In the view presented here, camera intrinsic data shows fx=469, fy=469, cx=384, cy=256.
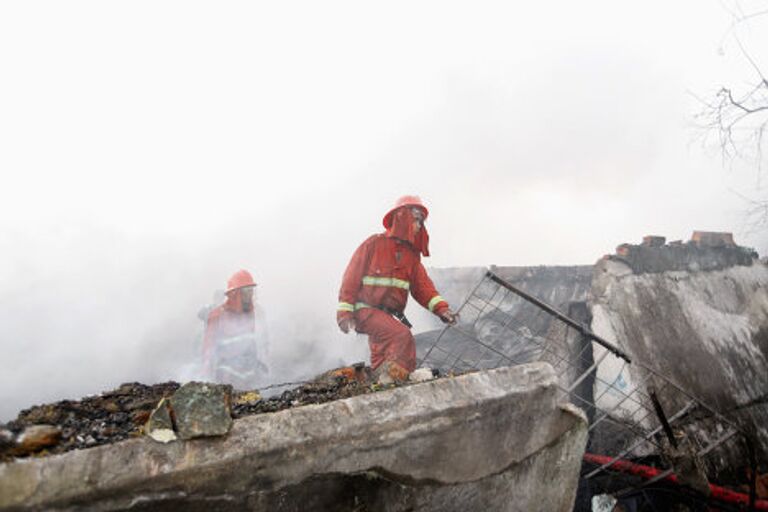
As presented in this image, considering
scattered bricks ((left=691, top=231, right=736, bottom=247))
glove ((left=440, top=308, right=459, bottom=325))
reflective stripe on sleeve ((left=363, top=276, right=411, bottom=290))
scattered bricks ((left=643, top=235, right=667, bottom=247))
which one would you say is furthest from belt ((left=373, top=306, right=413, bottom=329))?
scattered bricks ((left=691, top=231, right=736, bottom=247))

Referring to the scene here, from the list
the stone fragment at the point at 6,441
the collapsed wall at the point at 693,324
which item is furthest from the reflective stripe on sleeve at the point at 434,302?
the stone fragment at the point at 6,441

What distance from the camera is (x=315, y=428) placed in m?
2.16

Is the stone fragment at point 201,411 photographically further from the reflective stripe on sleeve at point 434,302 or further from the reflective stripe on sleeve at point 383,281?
the reflective stripe on sleeve at point 434,302

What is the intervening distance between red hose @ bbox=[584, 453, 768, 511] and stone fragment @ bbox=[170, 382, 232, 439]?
13.3 feet

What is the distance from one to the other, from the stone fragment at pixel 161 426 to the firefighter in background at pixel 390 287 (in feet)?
10.7

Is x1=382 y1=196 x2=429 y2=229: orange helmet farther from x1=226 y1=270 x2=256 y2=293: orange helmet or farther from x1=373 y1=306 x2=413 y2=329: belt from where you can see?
x1=226 y1=270 x2=256 y2=293: orange helmet

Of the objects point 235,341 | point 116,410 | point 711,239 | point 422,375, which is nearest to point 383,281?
point 422,375

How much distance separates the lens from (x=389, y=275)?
5512 millimetres

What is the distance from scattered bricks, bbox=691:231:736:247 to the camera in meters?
7.28

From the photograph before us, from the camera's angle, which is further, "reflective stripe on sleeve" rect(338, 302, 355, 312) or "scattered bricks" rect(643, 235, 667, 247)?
"scattered bricks" rect(643, 235, 667, 247)

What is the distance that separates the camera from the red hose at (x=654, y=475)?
4.39 metres

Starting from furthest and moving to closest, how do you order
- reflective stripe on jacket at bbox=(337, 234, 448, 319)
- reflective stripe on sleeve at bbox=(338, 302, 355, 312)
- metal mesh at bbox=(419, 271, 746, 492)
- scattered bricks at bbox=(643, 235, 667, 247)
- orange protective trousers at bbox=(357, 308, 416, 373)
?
scattered bricks at bbox=(643, 235, 667, 247), reflective stripe on jacket at bbox=(337, 234, 448, 319), reflective stripe on sleeve at bbox=(338, 302, 355, 312), orange protective trousers at bbox=(357, 308, 416, 373), metal mesh at bbox=(419, 271, 746, 492)

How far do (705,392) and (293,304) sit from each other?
30.6 ft

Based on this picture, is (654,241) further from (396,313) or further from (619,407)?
(396,313)
